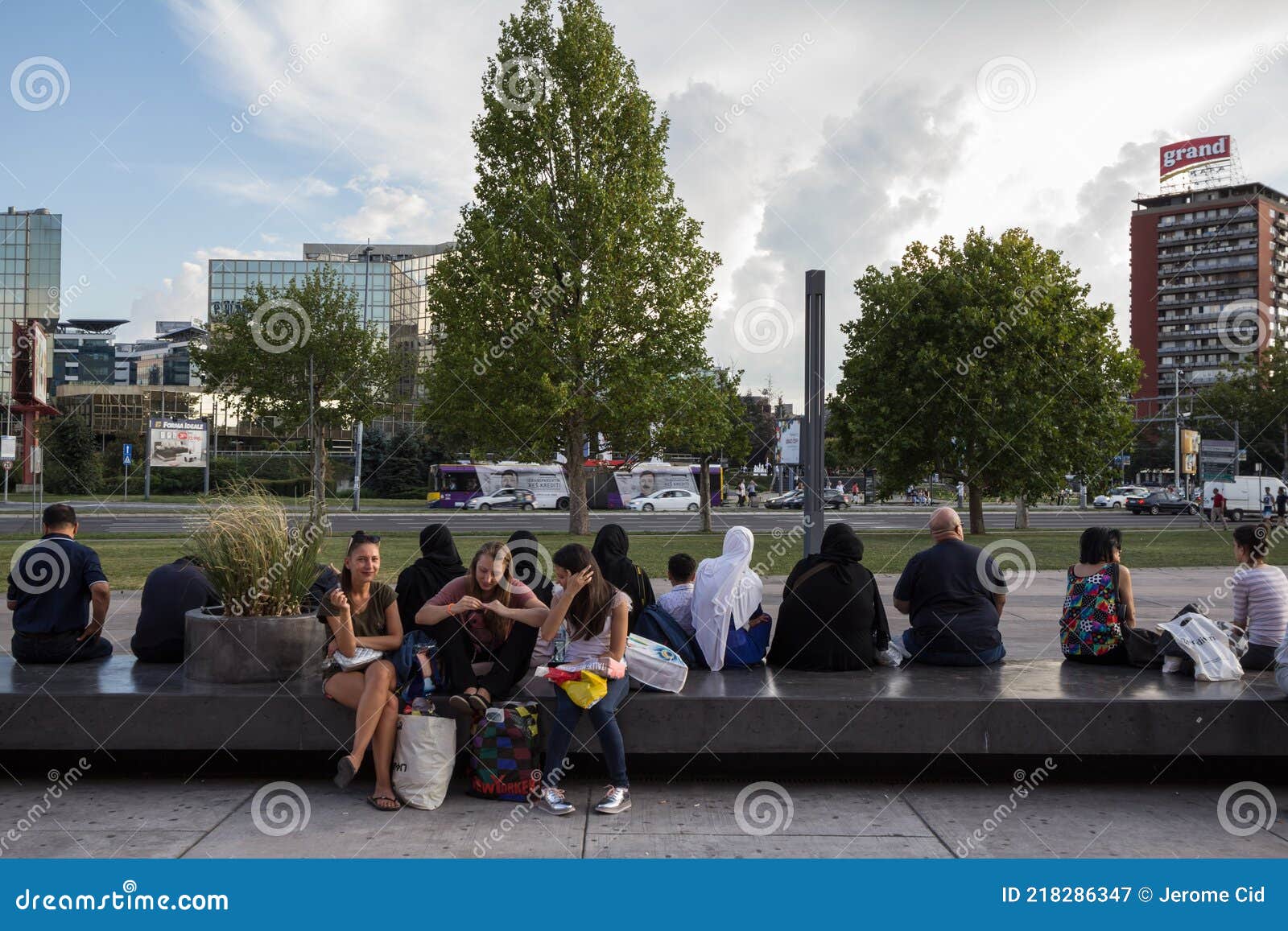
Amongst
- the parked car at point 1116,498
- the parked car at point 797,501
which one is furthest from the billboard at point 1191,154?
the parked car at point 797,501

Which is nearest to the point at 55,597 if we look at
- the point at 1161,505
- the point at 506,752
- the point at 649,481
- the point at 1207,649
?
the point at 506,752

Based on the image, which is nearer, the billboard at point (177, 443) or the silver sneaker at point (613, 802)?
the silver sneaker at point (613, 802)

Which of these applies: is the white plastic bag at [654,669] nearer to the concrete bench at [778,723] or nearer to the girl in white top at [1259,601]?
the concrete bench at [778,723]

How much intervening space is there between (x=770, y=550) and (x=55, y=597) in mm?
18910

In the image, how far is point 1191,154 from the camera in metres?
131

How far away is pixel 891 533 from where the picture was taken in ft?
106

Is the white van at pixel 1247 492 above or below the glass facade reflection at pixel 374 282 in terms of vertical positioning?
below

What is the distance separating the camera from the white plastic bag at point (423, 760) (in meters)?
5.17

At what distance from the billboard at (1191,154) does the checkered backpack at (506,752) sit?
14757 centimetres

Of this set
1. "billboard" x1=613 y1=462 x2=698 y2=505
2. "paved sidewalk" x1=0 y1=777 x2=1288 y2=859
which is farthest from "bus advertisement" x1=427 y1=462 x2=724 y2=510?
"paved sidewalk" x1=0 y1=777 x2=1288 y2=859

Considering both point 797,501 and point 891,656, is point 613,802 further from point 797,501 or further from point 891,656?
point 797,501

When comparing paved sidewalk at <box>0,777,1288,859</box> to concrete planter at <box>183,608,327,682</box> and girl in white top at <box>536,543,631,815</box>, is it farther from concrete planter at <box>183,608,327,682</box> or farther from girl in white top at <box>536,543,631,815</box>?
concrete planter at <box>183,608,327,682</box>

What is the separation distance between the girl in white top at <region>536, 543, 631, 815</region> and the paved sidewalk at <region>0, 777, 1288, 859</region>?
124mm
